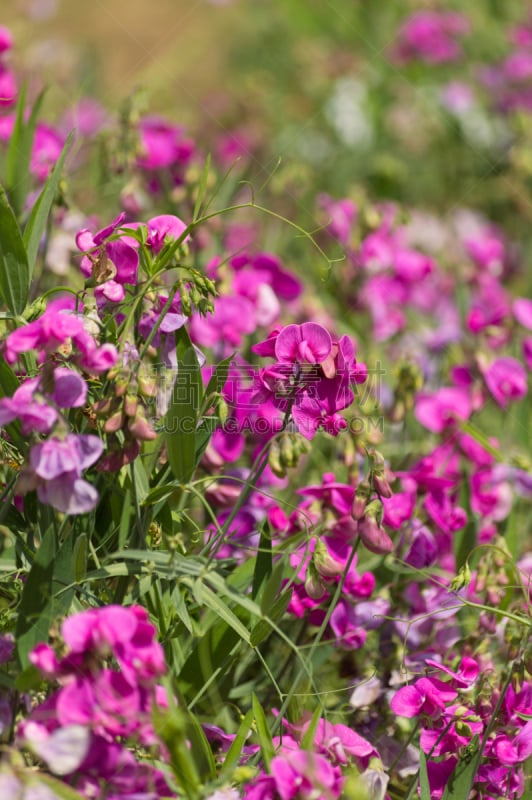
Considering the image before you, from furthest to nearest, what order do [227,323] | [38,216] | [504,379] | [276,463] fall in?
[504,379]
[227,323]
[38,216]
[276,463]

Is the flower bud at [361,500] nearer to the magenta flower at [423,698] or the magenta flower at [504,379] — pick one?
the magenta flower at [423,698]

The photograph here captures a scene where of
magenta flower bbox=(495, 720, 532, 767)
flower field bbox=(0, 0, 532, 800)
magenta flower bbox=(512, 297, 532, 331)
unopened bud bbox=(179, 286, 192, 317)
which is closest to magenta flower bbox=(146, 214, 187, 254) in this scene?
flower field bbox=(0, 0, 532, 800)

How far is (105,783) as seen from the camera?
3.55ft

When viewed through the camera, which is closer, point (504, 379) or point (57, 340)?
point (57, 340)

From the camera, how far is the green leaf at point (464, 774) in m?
1.32

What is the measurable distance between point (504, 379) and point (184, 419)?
3.29ft

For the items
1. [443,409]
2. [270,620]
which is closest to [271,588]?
[270,620]

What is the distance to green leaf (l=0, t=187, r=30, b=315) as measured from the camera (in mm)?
1387

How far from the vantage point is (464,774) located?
4.35ft

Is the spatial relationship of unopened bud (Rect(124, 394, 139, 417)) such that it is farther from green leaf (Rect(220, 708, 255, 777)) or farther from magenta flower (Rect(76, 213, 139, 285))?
green leaf (Rect(220, 708, 255, 777))

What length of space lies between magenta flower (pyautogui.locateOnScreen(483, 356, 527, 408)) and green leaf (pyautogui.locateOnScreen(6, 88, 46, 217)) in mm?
1001

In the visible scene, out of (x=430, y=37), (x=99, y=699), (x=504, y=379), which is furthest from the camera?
(x=430, y=37)

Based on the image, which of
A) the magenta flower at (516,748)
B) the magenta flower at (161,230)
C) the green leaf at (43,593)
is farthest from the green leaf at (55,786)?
the magenta flower at (161,230)

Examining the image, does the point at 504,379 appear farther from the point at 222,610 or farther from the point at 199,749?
the point at 199,749
